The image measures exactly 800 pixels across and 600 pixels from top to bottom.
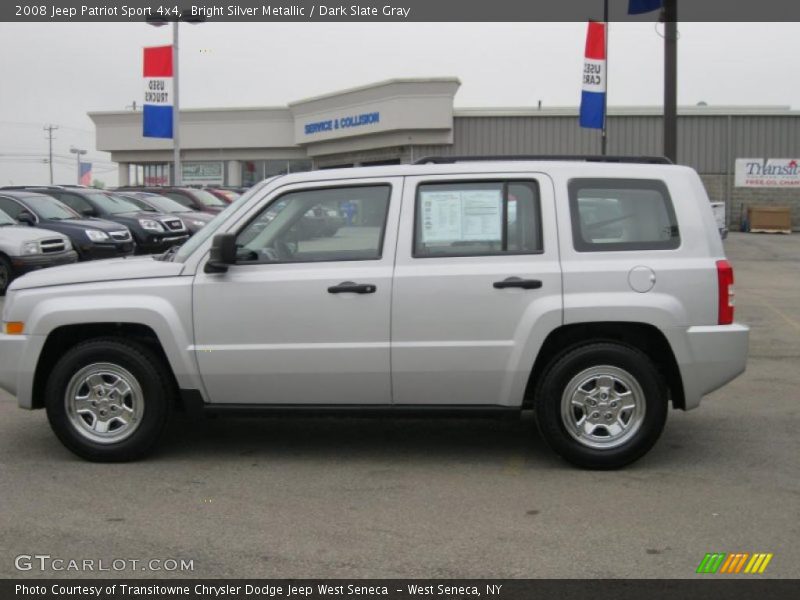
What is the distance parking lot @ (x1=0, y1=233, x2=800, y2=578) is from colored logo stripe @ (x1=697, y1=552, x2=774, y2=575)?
0.13ft

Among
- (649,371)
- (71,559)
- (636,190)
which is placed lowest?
(71,559)

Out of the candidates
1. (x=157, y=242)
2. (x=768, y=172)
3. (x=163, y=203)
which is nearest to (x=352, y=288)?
(x=157, y=242)

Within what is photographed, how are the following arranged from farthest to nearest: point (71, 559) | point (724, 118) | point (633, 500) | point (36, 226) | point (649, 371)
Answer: point (724, 118), point (36, 226), point (649, 371), point (633, 500), point (71, 559)

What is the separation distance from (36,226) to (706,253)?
13700 mm

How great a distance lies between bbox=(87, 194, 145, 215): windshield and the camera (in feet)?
66.4

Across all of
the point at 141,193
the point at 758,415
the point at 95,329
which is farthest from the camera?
the point at 141,193

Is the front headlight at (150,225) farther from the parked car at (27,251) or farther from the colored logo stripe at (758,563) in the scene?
the colored logo stripe at (758,563)

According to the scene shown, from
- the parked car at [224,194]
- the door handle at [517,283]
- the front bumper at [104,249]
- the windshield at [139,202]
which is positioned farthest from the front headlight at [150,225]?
the door handle at [517,283]

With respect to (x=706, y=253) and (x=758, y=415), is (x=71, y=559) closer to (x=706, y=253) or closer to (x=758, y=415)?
(x=706, y=253)

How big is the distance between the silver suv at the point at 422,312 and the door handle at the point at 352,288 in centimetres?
1

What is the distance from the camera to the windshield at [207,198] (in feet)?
84.9

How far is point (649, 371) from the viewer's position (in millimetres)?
5539

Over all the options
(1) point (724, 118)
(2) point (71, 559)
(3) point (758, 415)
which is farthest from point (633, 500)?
(1) point (724, 118)

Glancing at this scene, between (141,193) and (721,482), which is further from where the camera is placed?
(141,193)
